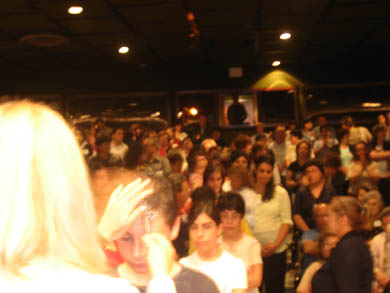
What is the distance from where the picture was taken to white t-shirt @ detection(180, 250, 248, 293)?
108 inches

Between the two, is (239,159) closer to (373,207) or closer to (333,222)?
(373,207)

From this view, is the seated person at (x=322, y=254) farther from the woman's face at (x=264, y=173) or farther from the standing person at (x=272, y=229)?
the woman's face at (x=264, y=173)

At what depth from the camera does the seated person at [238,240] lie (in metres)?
3.49

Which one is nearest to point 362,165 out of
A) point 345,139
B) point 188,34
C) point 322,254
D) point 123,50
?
point 345,139

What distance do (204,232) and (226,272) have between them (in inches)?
12.4

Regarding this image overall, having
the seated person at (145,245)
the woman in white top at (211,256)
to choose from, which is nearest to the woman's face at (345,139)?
the woman in white top at (211,256)

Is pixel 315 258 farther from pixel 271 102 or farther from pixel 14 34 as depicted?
pixel 271 102

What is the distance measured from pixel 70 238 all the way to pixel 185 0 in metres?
6.43

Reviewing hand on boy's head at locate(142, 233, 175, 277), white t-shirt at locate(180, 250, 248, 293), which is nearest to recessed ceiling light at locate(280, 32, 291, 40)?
white t-shirt at locate(180, 250, 248, 293)

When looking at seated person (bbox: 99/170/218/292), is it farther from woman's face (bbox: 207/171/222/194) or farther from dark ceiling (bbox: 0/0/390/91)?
dark ceiling (bbox: 0/0/390/91)

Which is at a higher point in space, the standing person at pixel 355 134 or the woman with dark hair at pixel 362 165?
the standing person at pixel 355 134

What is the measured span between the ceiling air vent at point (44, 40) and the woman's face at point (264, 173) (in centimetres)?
501

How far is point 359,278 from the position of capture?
292cm

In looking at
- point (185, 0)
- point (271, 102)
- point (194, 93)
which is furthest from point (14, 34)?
point (271, 102)
